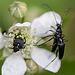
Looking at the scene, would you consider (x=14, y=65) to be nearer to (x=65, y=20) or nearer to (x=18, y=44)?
(x=18, y=44)

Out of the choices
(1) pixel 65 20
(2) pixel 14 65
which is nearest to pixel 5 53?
(2) pixel 14 65

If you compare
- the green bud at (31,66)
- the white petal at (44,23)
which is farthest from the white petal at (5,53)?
the white petal at (44,23)

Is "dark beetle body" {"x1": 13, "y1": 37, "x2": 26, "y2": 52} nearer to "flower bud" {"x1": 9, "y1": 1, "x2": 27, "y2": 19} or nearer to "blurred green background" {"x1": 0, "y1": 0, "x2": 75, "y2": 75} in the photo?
"flower bud" {"x1": 9, "y1": 1, "x2": 27, "y2": 19}

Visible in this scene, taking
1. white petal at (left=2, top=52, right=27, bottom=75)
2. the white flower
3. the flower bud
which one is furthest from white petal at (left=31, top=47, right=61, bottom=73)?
the flower bud

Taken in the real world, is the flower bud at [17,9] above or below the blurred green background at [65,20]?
above

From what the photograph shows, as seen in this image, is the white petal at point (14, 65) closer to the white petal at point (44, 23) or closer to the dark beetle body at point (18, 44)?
the dark beetle body at point (18, 44)

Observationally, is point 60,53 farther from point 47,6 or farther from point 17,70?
point 47,6

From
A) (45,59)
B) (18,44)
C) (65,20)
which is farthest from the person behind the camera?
(65,20)
